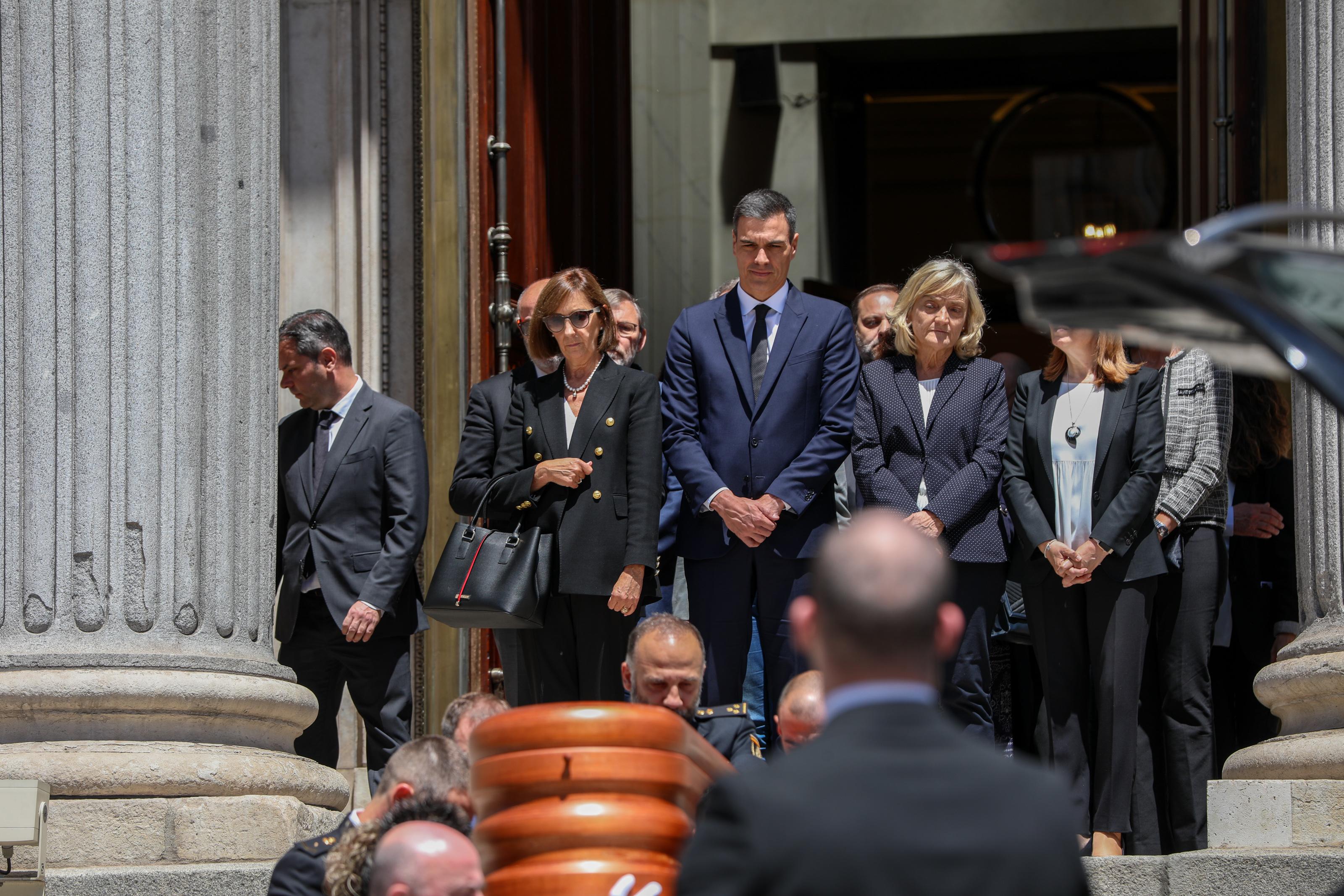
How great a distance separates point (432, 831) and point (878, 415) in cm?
353

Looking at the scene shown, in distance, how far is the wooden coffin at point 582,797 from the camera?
3463 millimetres

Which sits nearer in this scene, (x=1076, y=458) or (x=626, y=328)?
(x=1076, y=458)

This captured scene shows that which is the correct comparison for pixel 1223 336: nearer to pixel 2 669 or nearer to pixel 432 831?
pixel 432 831

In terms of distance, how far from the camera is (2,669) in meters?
5.60

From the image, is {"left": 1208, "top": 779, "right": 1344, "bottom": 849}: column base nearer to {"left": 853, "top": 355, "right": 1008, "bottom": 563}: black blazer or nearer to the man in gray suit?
{"left": 853, "top": 355, "right": 1008, "bottom": 563}: black blazer

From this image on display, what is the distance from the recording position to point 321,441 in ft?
23.6

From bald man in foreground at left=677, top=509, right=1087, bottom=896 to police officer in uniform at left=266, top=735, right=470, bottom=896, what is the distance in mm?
2006

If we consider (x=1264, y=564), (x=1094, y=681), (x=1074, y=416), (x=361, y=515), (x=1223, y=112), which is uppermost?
(x=1223, y=112)

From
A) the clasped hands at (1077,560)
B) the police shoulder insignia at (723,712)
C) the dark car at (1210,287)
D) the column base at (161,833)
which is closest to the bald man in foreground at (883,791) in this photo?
the dark car at (1210,287)

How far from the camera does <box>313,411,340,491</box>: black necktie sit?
7.10 m

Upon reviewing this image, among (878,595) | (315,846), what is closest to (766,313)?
(315,846)

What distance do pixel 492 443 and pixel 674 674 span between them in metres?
1.97

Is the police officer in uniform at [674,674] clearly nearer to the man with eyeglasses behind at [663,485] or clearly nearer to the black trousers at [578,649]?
the black trousers at [578,649]

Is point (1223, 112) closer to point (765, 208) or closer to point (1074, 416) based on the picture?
point (1074, 416)
